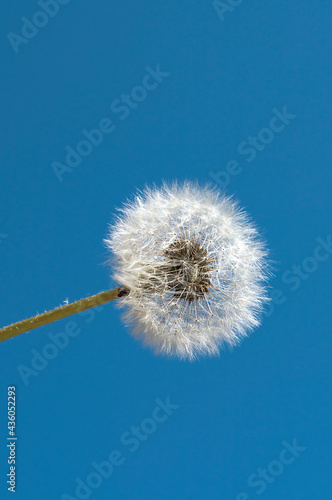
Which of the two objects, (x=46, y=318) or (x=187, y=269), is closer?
(x=46, y=318)

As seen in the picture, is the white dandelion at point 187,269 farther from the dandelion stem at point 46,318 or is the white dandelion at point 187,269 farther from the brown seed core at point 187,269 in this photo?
the dandelion stem at point 46,318

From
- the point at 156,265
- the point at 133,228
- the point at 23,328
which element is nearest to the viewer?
the point at 23,328

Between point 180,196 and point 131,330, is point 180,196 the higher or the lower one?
the higher one

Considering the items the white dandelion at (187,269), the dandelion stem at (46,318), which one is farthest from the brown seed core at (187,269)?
the dandelion stem at (46,318)

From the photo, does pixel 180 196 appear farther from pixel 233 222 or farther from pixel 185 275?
pixel 185 275

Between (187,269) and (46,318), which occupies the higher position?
(46,318)

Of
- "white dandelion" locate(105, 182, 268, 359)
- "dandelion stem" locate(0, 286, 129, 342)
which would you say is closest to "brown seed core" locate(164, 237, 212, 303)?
"white dandelion" locate(105, 182, 268, 359)

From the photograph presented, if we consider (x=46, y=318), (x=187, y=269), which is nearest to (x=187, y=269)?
(x=187, y=269)

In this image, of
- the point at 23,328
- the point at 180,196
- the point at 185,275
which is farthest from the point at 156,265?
the point at 23,328

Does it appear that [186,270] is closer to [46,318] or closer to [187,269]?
[187,269]
